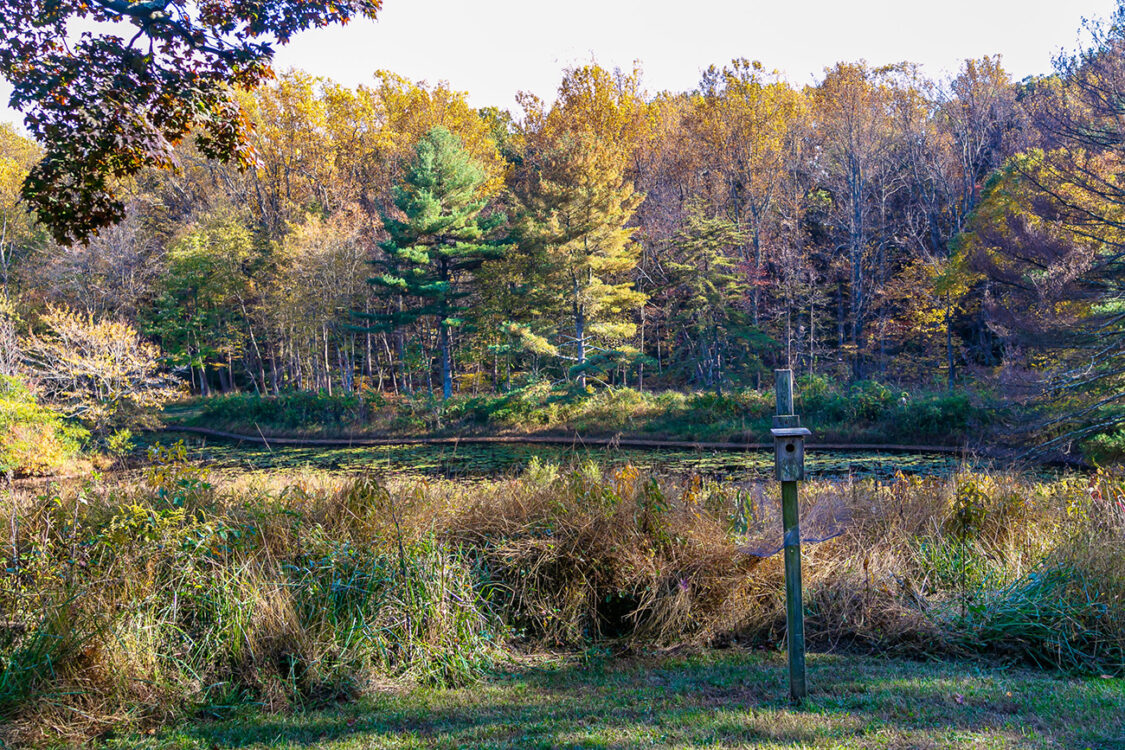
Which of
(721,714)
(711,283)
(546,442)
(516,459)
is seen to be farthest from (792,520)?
(546,442)

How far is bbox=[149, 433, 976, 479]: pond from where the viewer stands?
14.2 metres

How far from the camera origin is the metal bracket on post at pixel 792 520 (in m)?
3.50

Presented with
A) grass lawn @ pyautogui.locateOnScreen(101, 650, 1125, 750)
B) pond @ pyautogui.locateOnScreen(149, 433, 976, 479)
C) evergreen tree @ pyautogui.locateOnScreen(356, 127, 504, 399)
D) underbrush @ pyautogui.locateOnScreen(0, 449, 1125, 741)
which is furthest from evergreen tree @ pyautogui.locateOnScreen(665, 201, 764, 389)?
grass lawn @ pyautogui.locateOnScreen(101, 650, 1125, 750)

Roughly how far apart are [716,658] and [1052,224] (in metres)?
14.6

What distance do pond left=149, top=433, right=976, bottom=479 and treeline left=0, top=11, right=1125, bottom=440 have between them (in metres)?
4.72

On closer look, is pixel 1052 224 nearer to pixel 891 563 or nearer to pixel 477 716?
pixel 891 563

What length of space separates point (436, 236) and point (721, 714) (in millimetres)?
26254

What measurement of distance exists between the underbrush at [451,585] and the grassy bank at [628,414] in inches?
512

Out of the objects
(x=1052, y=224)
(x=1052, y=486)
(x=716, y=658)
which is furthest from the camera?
(x=1052, y=224)

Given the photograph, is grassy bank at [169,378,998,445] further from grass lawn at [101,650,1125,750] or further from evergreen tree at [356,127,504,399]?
grass lawn at [101,650,1125,750]

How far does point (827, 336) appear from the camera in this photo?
95.9 ft

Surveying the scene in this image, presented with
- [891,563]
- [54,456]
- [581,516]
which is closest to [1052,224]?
[891,563]

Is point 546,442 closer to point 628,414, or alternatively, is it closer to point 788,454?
point 628,414

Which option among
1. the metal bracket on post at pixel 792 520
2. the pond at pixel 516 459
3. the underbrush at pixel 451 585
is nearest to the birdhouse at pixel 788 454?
the metal bracket on post at pixel 792 520
